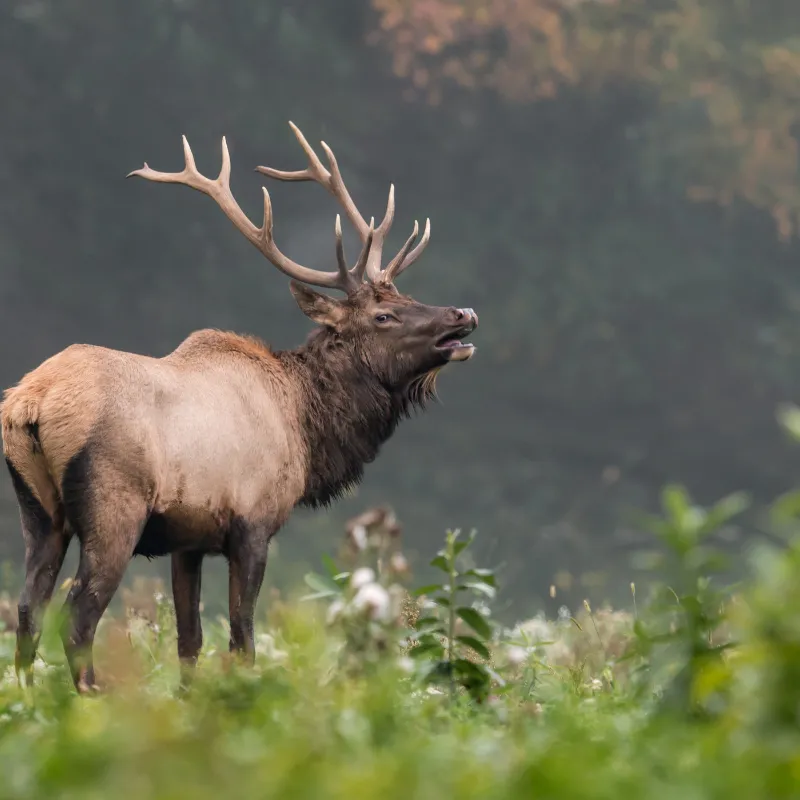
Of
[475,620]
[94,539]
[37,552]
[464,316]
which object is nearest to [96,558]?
[94,539]

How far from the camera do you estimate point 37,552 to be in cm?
535

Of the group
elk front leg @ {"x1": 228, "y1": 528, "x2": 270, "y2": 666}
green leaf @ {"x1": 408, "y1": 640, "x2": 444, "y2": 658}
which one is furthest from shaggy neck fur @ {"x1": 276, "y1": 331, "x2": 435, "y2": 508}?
green leaf @ {"x1": 408, "y1": 640, "x2": 444, "y2": 658}

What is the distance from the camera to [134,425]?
5266mm

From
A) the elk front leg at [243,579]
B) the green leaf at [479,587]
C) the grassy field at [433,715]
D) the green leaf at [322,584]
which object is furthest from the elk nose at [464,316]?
the green leaf at [479,587]

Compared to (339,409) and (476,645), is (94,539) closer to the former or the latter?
(339,409)

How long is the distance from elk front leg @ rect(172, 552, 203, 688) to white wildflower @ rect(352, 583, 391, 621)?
8.55 ft

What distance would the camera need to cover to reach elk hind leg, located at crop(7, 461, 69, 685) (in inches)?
206

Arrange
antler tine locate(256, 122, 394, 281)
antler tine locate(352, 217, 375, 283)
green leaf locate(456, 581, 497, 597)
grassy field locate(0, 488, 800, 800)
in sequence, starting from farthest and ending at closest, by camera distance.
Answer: antler tine locate(256, 122, 394, 281) → antler tine locate(352, 217, 375, 283) → green leaf locate(456, 581, 497, 597) → grassy field locate(0, 488, 800, 800)

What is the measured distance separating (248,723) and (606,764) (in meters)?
0.99

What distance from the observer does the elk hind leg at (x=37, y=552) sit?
5.22 m

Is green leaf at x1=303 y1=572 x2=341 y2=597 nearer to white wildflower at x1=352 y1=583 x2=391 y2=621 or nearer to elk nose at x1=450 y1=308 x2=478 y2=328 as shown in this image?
white wildflower at x1=352 y1=583 x2=391 y2=621

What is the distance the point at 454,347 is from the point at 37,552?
2143 mm

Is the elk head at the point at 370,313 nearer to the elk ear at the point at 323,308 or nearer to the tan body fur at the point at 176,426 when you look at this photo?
the elk ear at the point at 323,308

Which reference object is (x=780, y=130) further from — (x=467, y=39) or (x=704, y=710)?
(x=704, y=710)
